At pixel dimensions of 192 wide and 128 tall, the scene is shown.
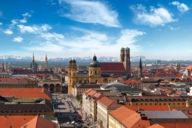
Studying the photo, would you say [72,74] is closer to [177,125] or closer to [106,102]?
[106,102]

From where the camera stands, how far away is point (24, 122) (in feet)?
226

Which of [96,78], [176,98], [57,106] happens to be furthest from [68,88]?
[176,98]

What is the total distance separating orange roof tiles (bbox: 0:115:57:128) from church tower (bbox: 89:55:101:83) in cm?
10192

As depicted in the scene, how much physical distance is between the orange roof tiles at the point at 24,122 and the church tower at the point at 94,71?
10192 centimetres

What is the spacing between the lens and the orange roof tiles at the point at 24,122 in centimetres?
6162

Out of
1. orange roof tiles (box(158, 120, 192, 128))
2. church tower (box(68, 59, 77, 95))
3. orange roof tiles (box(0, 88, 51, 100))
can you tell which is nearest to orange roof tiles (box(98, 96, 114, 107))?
orange roof tiles (box(0, 88, 51, 100))

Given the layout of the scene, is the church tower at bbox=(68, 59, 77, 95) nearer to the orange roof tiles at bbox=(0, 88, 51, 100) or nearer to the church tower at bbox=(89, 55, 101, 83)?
the church tower at bbox=(89, 55, 101, 83)

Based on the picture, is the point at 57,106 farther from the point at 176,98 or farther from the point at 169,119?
the point at 169,119

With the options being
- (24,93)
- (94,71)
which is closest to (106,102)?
(24,93)

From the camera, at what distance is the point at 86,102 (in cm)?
12569

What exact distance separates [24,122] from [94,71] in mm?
104040

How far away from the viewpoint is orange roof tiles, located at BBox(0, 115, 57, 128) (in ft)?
202

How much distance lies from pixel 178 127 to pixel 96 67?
109m

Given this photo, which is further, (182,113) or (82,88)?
(82,88)
